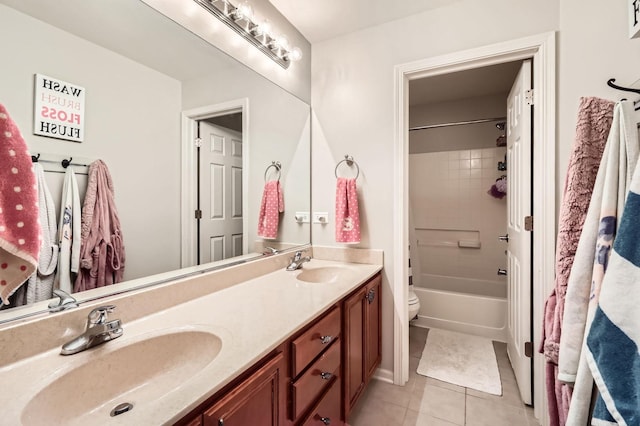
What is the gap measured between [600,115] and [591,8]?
75 centimetres

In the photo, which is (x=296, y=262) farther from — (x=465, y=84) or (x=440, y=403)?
(x=465, y=84)

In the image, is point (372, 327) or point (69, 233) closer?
point (69, 233)

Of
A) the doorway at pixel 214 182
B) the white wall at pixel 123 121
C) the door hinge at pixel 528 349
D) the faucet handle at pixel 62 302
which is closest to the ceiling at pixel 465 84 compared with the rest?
the doorway at pixel 214 182

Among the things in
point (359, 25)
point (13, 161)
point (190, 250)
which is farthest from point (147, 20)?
point (359, 25)

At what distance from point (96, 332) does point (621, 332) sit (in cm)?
138

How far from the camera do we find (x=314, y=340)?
42.9 inches

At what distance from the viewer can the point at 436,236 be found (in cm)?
344

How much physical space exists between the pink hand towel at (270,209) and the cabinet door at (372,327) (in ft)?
2.34

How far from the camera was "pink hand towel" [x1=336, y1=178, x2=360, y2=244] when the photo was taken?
192cm

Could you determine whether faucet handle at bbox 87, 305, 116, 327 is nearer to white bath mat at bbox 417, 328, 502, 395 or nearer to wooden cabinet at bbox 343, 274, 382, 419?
wooden cabinet at bbox 343, 274, 382, 419

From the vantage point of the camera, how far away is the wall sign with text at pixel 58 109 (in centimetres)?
82

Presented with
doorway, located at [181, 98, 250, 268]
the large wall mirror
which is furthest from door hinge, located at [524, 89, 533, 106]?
doorway, located at [181, 98, 250, 268]

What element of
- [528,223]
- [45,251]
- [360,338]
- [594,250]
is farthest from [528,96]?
[45,251]

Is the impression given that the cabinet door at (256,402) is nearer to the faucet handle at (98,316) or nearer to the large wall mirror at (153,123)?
the faucet handle at (98,316)
